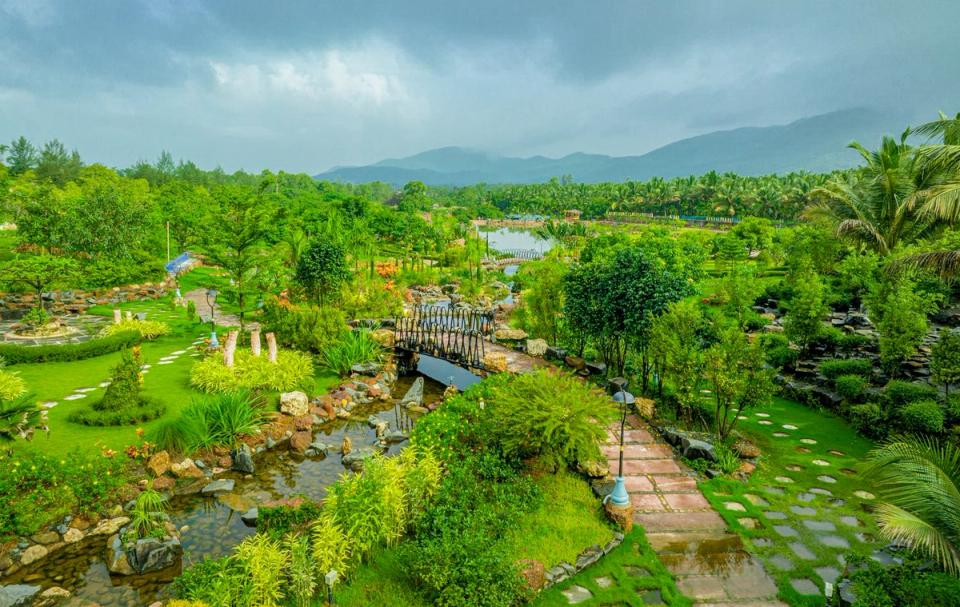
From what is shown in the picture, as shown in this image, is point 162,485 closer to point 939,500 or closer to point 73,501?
point 73,501

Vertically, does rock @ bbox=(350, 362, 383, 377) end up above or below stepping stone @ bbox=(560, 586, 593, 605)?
above

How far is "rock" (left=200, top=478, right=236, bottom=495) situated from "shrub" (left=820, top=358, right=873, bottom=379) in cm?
1571

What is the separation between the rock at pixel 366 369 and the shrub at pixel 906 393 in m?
14.5

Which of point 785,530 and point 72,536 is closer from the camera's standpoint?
point 785,530

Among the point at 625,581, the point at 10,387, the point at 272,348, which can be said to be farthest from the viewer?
the point at 272,348

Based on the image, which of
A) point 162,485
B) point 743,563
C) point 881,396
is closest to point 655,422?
point 743,563

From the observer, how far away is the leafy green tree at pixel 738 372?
35.8 feet

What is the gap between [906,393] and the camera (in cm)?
1210

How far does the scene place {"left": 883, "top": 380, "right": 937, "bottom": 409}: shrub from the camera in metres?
12.0

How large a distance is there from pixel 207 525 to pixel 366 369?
8.35 metres

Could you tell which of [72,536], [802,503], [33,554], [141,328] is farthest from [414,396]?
[141,328]

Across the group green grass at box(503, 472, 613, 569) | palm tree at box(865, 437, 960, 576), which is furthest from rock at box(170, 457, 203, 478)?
palm tree at box(865, 437, 960, 576)

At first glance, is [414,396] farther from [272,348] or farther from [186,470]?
[186,470]

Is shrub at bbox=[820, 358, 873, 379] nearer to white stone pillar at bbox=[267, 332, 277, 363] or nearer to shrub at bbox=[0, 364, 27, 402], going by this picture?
white stone pillar at bbox=[267, 332, 277, 363]
